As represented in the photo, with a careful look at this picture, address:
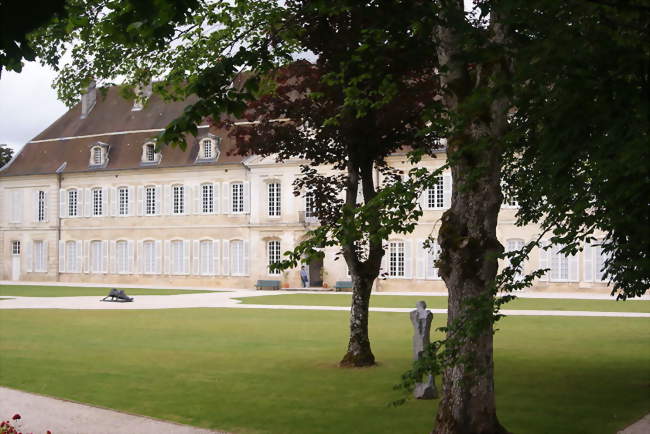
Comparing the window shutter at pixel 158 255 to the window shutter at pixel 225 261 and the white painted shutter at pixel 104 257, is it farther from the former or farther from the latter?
the window shutter at pixel 225 261

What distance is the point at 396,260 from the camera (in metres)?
39.3

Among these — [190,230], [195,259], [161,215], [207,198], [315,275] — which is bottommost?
[315,275]

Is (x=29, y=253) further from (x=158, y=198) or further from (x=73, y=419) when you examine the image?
(x=73, y=419)

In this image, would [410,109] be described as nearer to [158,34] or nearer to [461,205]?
[461,205]

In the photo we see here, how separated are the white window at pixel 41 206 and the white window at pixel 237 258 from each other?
43.5ft

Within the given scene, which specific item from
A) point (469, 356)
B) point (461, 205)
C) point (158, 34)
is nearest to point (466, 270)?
point (461, 205)

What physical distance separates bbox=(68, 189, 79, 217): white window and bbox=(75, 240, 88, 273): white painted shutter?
5.69ft

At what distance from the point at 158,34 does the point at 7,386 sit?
750 cm

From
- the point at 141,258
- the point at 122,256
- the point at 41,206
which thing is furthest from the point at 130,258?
the point at 41,206

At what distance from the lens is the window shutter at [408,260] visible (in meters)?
38.9

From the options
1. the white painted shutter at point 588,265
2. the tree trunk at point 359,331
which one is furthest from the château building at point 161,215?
the tree trunk at point 359,331

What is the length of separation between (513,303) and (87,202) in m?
28.0

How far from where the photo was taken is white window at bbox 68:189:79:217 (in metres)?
47.9

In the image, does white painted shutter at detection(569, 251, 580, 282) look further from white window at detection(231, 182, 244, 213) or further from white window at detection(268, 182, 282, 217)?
white window at detection(231, 182, 244, 213)
